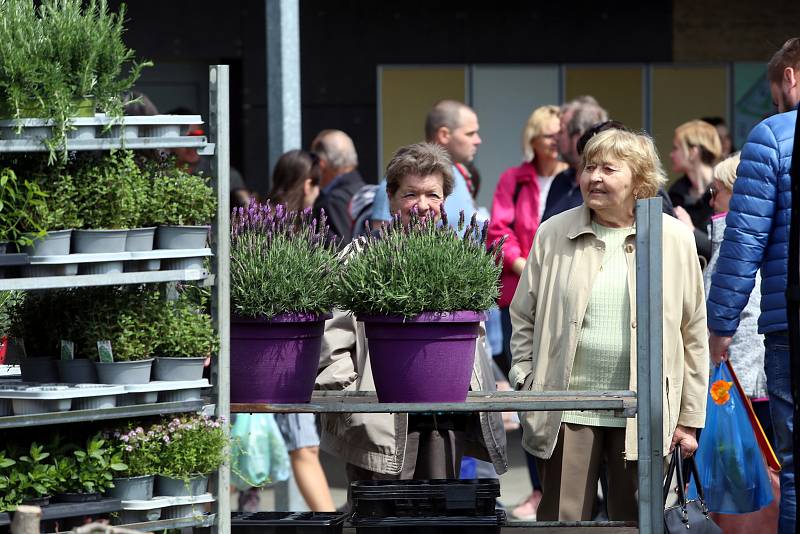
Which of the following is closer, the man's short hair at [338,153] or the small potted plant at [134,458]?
the small potted plant at [134,458]

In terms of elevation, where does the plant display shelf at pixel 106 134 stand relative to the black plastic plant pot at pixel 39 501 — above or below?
above

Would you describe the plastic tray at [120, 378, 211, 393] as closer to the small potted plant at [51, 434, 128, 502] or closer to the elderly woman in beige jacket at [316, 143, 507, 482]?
the small potted plant at [51, 434, 128, 502]

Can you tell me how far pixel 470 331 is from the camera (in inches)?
140

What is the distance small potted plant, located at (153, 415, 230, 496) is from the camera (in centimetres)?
331

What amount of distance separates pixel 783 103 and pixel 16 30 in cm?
284

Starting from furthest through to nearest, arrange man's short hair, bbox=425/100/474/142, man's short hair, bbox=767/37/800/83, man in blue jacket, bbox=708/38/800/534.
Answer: man's short hair, bbox=425/100/474/142 < man's short hair, bbox=767/37/800/83 < man in blue jacket, bbox=708/38/800/534

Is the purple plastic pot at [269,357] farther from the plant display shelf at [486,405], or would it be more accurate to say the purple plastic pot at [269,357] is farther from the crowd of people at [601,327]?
the crowd of people at [601,327]

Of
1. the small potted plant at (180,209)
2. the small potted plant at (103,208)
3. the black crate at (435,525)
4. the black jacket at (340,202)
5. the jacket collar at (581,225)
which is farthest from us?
the black jacket at (340,202)

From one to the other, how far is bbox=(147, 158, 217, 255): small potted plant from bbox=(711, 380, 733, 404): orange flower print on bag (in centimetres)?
239

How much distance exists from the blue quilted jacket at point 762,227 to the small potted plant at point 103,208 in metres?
2.21

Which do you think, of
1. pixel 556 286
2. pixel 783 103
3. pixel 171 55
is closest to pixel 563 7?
pixel 171 55

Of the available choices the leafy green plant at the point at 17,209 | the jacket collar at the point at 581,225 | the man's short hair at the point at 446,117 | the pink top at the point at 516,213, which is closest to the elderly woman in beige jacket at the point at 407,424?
the jacket collar at the point at 581,225

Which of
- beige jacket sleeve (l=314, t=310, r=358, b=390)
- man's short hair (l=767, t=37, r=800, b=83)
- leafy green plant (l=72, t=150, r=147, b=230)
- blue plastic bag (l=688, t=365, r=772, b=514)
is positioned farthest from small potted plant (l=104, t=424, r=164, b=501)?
man's short hair (l=767, t=37, r=800, b=83)

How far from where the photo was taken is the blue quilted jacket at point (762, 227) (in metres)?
4.44
